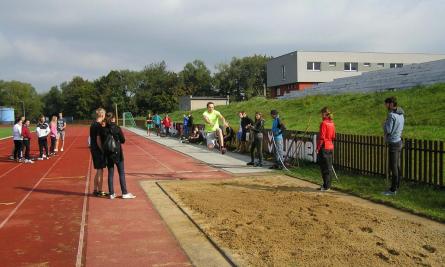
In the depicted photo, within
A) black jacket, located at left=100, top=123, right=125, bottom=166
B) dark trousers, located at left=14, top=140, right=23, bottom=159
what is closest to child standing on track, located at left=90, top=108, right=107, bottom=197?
black jacket, located at left=100, top=123, right=125, bottom=166

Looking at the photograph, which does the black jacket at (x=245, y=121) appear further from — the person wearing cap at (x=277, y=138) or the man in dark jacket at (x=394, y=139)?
the man in dark jacket at (x=394, y=139)

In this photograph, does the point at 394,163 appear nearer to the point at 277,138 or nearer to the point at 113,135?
the point at 277,138

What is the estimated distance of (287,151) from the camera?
52.9ft

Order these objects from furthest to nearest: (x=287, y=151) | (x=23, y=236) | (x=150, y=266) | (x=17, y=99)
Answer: (x=17, y=99)
(x=287, y=151)
(x=23, y=236)
(x=150, y=266)

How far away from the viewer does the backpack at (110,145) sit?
995cm

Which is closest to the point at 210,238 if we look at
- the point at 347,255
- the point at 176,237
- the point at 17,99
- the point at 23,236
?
the point at 176,237

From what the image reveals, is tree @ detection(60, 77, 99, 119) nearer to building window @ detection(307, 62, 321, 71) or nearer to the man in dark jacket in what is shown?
building window @ detection(307, 62, 321, 71)

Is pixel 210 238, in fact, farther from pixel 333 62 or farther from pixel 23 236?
pixel 333 62

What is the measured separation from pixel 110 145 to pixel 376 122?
52.2 feet

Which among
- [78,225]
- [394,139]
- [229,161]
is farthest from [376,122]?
[78,225]

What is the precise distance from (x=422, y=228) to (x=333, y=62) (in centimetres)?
7051

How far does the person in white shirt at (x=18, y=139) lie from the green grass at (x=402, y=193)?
10991 millimetres

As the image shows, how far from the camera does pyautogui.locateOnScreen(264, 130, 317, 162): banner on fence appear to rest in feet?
49.2

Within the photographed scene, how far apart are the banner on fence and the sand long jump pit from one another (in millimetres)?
4147
